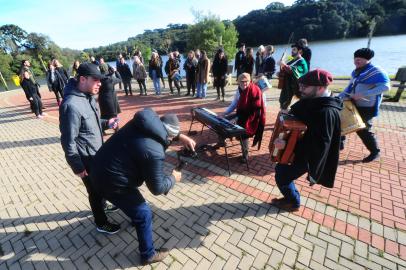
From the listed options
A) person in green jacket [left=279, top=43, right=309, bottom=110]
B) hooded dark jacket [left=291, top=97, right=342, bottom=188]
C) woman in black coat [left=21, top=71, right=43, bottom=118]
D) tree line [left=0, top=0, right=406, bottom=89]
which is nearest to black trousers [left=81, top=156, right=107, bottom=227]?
hooded dark jacket [left=291, top=97, right=342, bottom=188]

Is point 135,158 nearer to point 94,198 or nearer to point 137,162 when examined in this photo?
point 137,162

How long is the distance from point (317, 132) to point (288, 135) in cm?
31

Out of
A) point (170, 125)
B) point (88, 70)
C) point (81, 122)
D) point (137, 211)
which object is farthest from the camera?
point (81, 122)

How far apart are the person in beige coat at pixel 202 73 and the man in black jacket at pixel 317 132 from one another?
22.4 ft

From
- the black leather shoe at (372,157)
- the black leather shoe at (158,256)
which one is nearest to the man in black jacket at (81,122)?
the black leather shoe at (158,256)

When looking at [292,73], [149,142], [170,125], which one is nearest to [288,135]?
[170,125]

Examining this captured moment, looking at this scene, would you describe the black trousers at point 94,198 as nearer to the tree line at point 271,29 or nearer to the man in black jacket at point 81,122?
the man in black jacket at point 81,122

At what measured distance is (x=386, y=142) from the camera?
16.7 ft

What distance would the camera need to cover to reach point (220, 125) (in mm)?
4188

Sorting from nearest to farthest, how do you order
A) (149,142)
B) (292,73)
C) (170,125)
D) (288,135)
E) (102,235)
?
(149,142) < (170,125) < (288,135) < (102,235) < (292,73)

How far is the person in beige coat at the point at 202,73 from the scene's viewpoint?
356 inches

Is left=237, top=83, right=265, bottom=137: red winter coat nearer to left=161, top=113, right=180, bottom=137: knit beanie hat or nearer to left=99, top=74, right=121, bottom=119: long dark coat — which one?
left=161, top=113, right=180, bottom=137: knit beanie hat

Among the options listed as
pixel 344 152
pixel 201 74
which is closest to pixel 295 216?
pixel 344 152

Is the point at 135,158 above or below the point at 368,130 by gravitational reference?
above
